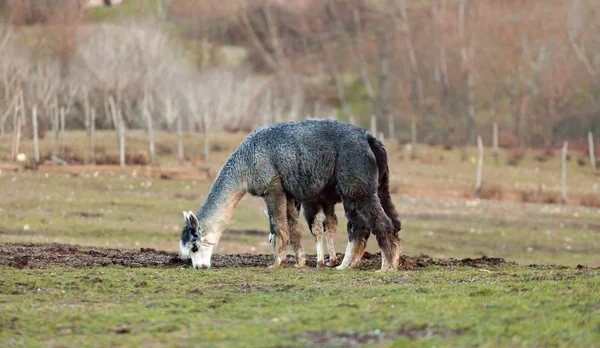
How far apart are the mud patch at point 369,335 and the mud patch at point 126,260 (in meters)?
7.05

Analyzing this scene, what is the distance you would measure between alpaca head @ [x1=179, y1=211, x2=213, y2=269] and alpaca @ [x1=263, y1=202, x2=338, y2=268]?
1.32 m

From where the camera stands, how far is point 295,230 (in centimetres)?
1788

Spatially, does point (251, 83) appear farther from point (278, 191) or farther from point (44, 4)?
point (278, 191)

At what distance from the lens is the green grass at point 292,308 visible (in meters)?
10.2

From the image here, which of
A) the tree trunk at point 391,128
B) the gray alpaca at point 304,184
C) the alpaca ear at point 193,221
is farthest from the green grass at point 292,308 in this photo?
the tree trunk at point 391,128

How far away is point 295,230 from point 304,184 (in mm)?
1135

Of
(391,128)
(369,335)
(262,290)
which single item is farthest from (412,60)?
(369,335)

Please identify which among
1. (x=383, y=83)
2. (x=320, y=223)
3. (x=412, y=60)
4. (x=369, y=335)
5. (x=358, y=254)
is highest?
(x=412, y=60)

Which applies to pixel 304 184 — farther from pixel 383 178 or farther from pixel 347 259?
pixel 347 259

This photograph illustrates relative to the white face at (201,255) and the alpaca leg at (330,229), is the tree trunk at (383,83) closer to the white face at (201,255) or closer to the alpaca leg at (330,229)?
the alpaca leg at (330,229)

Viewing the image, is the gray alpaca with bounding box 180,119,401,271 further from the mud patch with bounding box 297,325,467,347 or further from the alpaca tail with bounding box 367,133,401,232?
the mud patch with bounding box 297,325,467,347

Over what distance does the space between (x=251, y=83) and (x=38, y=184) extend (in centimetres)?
4878

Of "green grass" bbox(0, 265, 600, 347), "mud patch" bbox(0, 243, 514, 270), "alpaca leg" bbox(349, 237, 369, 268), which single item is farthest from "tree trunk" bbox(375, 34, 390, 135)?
"green grass" bbox(0, 265, 600, 347)

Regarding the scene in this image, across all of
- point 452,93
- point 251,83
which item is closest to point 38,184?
point 251,83
